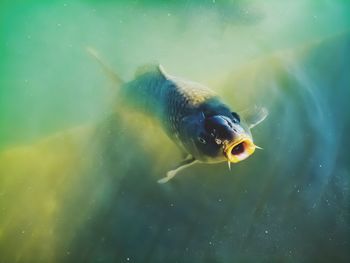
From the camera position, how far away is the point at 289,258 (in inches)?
106

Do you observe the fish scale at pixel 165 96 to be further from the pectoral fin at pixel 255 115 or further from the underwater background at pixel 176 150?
the pectoral fin at pixel 255 115

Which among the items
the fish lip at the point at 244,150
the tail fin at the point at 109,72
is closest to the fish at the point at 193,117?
the fish lip at the point at 244,150

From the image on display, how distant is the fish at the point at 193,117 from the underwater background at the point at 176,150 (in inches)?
12.3

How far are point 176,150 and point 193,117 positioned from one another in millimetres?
820

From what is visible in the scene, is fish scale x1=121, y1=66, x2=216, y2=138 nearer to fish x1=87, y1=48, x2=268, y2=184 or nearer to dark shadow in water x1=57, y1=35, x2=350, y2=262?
fish x1=87, y1=48, x2=268, y2=184

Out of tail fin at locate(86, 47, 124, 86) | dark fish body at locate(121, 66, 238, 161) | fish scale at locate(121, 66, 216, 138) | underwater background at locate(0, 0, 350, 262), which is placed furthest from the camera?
tail fin at locate(86, 47, 124, 86)

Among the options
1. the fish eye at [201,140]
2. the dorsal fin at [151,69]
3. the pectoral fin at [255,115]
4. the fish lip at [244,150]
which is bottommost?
the pectoral fin at [255,115]

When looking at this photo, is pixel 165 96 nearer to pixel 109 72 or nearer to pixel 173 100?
pixel 173 100

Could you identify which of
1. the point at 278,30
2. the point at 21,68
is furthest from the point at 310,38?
the point at 21,68

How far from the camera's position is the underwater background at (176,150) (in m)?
2.79

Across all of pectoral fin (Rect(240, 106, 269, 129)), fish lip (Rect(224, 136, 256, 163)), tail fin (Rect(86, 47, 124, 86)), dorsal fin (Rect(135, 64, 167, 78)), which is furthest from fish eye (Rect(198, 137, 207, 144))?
tail fin (Rect(86, 47, 124, 86))

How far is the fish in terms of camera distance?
2057mm

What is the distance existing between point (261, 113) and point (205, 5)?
2167 mm

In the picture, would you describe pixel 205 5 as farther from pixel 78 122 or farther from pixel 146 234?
pixel 146 234
